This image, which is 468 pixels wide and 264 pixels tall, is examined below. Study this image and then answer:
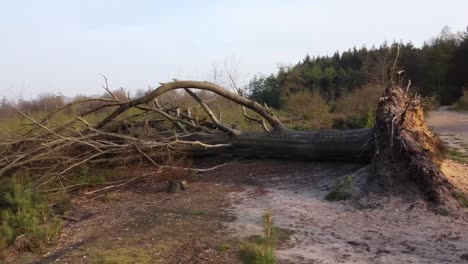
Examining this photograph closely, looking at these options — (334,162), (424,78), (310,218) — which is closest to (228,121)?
(334,162)

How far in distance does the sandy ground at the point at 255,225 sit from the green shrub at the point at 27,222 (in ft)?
0.48

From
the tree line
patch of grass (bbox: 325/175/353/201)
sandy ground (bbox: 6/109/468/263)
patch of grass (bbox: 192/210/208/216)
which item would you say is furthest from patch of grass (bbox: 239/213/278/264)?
the tree line

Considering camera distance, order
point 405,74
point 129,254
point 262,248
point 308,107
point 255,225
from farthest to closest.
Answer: point 405,74, point 308,107, point 255,225, point 129,254, point 262,248

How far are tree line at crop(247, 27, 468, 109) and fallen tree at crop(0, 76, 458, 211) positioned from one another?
2090 centimetres

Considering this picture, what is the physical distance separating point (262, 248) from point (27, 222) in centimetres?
283

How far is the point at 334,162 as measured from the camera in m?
8.53

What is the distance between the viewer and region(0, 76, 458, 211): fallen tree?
6.81m

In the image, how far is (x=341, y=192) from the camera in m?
6.73

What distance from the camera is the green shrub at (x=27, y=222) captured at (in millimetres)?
5379

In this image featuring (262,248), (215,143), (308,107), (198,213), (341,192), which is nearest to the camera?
(262,248)

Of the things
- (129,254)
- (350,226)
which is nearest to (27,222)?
(129,254)

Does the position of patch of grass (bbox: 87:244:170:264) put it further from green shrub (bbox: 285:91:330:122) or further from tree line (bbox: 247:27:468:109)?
tree line (bbox: 247:27:468:109)

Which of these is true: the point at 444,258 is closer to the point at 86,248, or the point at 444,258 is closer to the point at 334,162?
the point at 86,248

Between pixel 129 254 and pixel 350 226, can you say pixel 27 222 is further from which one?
pixel 350 226
